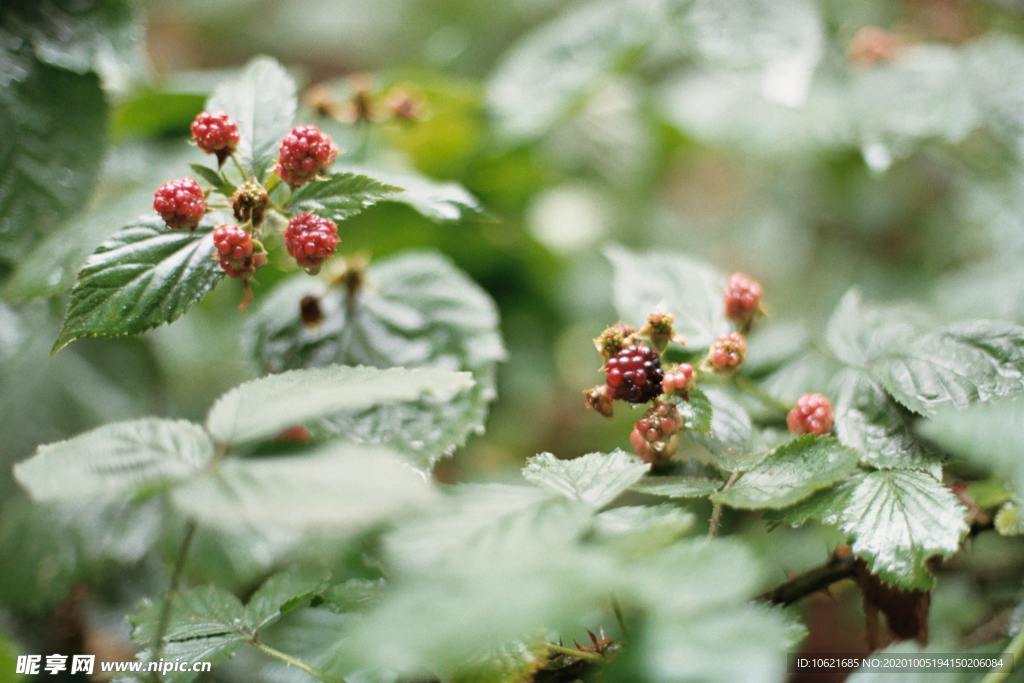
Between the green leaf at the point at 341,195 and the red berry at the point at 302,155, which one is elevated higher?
the red berry at the point at 302,155

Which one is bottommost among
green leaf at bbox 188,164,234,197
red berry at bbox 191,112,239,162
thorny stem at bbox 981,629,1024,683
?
thorny stem at bbox 981,629,1024,683

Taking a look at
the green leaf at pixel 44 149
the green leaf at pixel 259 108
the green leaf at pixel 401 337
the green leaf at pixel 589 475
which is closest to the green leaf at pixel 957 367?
the green leaf at pixel 589 475

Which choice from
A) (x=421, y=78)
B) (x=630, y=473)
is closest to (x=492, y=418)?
(x=421, y=78)

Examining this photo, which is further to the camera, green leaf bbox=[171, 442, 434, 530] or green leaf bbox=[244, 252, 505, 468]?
green leaf bbox=[244, 252, 505, 468]

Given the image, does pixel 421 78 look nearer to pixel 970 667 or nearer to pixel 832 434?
pixel 832 434

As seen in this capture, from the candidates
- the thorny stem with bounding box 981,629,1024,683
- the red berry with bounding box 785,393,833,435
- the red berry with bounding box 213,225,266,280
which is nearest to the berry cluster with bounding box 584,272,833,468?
the red berry with bounding box 785,393,833,435

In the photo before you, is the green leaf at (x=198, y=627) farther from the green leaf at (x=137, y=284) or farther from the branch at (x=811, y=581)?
the branch at (x=811, y=581)

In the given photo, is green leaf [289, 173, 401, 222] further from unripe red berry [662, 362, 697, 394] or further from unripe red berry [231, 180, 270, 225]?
unripe red berry [662, 362, 697, 394]
